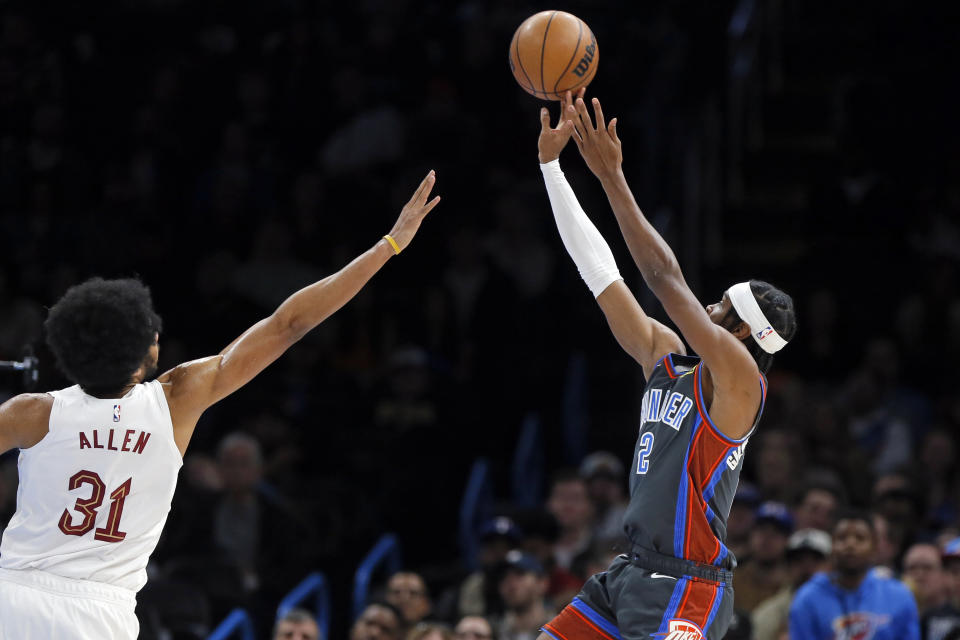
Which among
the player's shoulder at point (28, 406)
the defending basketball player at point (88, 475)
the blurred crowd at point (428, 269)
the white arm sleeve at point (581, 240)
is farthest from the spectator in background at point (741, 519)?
the player's shoulder at point (28, 406)

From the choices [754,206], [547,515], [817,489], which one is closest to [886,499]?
[817,489]

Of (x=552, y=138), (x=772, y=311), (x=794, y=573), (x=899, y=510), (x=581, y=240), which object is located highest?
(x=552, y=138)

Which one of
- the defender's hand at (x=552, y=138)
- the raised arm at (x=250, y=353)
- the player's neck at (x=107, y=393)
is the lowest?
the player's neck at (x=107, y=393)

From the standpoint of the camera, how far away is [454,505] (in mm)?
12039

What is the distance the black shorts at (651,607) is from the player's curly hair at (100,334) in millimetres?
2050

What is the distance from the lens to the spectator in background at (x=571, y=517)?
1091 cm

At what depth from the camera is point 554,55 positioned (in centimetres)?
674

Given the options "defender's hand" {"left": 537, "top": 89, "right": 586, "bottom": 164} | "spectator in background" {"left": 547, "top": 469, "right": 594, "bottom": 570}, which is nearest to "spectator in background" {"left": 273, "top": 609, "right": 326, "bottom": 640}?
"spectator in background" {"left": 547, "top": 469, "right": 594, "bottom": 570}

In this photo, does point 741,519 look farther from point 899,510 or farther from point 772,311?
point 772,311

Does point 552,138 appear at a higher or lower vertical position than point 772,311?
higher

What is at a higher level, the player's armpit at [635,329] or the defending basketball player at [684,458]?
the player's armpit at [635,329]

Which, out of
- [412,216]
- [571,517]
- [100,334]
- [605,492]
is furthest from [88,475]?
[605,492]

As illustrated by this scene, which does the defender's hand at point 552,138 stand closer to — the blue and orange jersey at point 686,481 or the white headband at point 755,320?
the white headband at point 755,320

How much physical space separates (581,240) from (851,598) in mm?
3809
